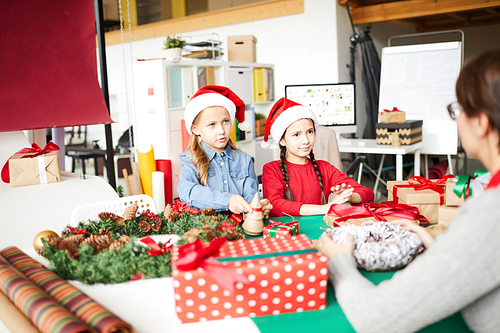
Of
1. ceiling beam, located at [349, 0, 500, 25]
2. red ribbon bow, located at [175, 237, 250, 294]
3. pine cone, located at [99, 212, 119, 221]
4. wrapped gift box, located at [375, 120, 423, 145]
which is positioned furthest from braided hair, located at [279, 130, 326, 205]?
ceiling beam, located at [349, 0, 500, 25]

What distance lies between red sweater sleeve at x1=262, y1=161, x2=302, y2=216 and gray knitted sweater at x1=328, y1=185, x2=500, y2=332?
0.93 m

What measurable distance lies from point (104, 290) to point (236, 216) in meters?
0.58

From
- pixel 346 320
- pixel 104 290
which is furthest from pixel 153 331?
pixel 346 320

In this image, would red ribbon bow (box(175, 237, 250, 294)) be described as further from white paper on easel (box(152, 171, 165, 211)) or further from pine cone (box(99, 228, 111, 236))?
white paper on easel (box(152, 171, 165, 211))

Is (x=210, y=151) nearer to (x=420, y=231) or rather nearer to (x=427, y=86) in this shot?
(x=420, y=231)

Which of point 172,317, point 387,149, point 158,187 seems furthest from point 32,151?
point 387,149

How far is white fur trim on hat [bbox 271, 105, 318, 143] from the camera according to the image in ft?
6.42

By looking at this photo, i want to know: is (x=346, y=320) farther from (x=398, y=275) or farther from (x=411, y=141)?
(x=411, y=141)

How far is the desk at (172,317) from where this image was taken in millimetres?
841

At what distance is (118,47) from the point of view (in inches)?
326

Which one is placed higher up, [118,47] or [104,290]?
[118,47]

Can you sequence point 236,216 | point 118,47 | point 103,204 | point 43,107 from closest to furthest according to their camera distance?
point 236,216, point 103,204, point 43,107, point 118,47

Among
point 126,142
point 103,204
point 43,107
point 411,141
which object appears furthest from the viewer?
point 126,142

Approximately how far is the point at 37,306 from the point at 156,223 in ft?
1.84
